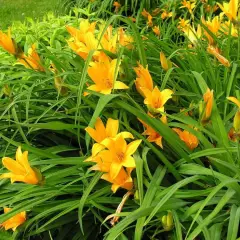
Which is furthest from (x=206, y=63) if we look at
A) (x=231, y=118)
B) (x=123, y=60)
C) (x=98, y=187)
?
(x=98, y=187)

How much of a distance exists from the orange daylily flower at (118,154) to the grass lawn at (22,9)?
5.41 metres

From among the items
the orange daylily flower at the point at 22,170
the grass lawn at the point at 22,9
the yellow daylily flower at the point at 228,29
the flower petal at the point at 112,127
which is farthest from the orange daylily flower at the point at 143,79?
the grass lawn at the point at 22,9

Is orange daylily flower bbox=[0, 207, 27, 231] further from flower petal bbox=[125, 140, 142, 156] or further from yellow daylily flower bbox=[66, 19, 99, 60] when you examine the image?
yellow daylily flower bbox=[66, 19, 99, 60]

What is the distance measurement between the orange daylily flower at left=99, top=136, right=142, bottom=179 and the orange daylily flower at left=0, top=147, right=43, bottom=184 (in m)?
0.21

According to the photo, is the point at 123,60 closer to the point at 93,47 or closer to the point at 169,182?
the point at 93,47

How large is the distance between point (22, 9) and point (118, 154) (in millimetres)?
6449

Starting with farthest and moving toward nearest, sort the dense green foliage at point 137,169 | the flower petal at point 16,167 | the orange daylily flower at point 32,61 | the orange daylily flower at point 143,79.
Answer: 1. the orange daylily flower at point 32,61
2. the orange daylily flower at point 143,79
3. the flower petal at point 16,167
4. the dense green foliage at point 137,169

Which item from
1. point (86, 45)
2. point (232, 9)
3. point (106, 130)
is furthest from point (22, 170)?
point (232, 9)

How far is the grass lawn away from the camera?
678cm

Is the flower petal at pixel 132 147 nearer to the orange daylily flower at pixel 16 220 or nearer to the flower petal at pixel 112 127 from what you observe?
the flower petal at pixel 112 127

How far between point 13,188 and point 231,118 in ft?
2.61

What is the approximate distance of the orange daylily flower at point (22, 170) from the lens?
138cm

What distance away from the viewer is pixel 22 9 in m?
7.38

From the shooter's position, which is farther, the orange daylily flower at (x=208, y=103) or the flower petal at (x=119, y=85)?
the flower petal at (x=119, y=85)
